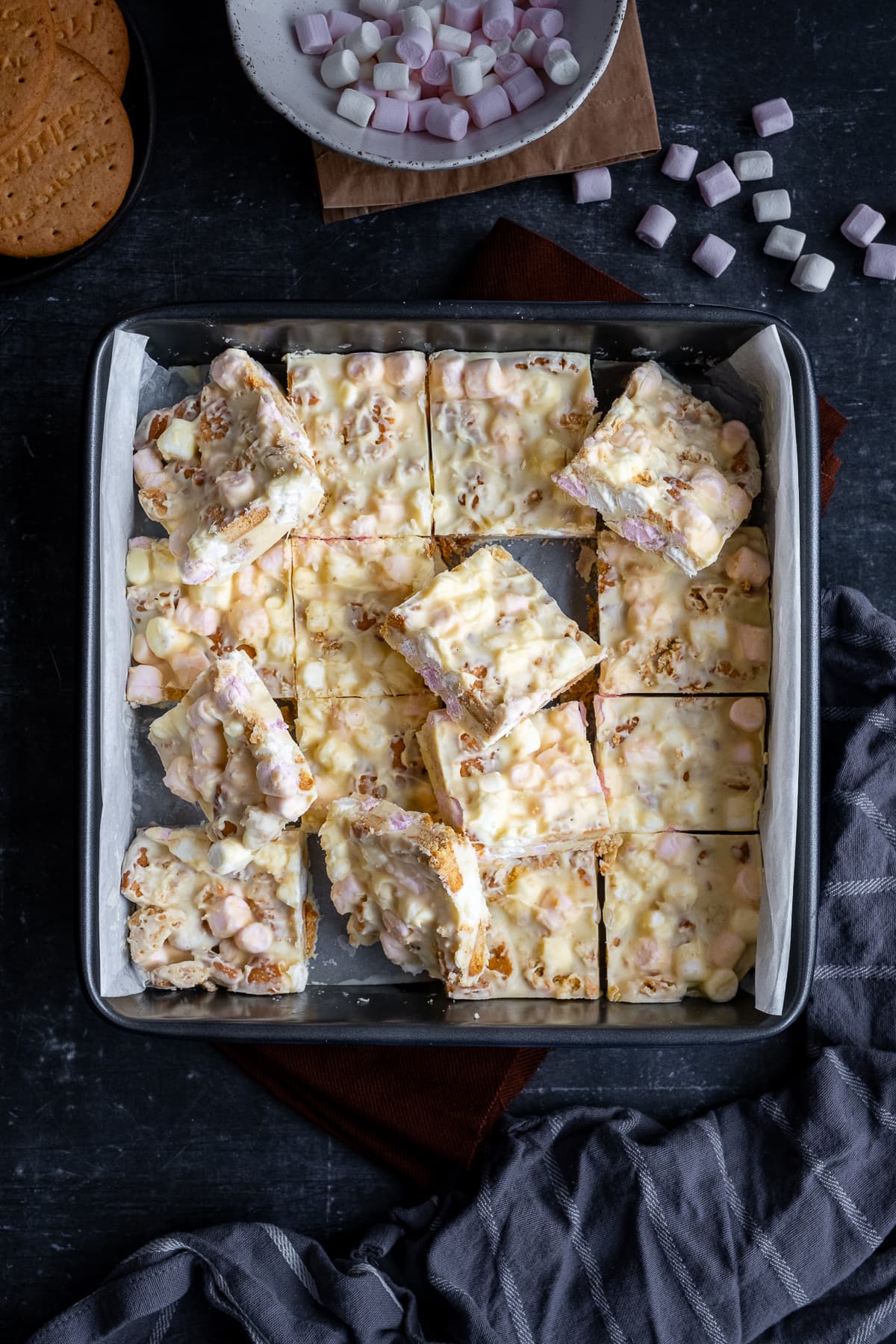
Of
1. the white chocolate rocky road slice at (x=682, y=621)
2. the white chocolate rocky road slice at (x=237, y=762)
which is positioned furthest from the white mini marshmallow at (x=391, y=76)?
the white chocolate rocky road slice at (x=237, y=762)

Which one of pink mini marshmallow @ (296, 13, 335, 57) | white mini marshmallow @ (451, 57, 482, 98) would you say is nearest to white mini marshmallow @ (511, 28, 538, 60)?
white mini marshmallow @ (451, 57, 482, 98)

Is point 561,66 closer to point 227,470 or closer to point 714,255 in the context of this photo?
point 714,255

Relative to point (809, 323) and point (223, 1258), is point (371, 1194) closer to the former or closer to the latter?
point (223, 1258)

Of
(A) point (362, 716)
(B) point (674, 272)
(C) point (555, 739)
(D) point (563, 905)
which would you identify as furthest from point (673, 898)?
(B) point (674, 272)

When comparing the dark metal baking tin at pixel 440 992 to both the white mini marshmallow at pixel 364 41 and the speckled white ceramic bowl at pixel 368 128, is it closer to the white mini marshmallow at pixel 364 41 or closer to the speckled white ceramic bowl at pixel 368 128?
the speckled white ceramic bowl at pixel 368 128

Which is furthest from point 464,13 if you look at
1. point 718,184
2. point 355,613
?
point 355,613
